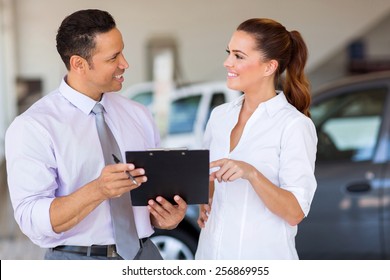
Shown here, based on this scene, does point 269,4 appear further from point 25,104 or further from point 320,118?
point 320,118

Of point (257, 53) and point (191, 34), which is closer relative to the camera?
point (257, 53)

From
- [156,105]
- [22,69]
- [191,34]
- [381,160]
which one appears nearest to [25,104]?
[22,69]

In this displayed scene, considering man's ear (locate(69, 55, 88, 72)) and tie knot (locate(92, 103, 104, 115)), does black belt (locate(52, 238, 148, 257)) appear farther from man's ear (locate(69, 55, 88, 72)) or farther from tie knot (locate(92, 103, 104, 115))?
man's ear (locate(69, 55, 88, 72))

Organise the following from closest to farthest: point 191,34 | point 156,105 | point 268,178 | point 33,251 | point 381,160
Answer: point 268,178 < point 381,160 < point 33,251 < point 156,105 < point 191,34

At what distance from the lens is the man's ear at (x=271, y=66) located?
92.1 inches

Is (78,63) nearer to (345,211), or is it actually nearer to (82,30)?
(82,30)

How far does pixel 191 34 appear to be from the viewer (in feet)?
25.1

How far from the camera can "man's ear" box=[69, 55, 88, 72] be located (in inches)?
90.6

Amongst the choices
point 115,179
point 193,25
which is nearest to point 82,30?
point 115,179

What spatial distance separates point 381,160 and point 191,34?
362 cm

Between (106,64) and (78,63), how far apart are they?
80mm

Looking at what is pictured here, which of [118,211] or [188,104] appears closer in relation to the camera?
[118,211]

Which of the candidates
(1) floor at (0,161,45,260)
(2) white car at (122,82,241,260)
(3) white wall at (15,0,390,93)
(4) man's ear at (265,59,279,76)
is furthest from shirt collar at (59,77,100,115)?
(3) white wall at (15,0,390,93)

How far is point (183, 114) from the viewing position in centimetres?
675
